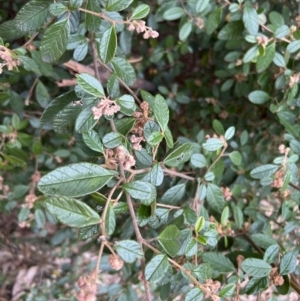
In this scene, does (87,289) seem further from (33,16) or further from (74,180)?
(33,16)

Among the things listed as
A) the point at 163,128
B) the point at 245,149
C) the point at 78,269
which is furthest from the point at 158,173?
the point at 78,269

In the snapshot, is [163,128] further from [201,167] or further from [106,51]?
[201,167]

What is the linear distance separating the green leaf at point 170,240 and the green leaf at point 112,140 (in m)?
0.18

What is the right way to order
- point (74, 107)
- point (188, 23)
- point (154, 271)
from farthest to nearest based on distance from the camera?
point (188, 23) → point (74, 107) → point (154, 271)

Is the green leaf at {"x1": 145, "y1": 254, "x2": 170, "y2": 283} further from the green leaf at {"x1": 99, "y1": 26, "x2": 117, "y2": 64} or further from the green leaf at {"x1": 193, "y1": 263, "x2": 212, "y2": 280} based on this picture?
the green leaf at {"x1": 99, "y1": 26, "x2": 117, "y2": 64}

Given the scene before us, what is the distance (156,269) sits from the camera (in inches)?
28.1

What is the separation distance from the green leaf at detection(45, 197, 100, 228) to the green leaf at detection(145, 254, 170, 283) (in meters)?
0.17

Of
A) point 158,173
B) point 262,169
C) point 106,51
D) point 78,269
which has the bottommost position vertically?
point 78,269

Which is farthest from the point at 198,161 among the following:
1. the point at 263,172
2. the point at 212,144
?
the point at 263,172

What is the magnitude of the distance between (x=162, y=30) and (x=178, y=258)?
3.00ft

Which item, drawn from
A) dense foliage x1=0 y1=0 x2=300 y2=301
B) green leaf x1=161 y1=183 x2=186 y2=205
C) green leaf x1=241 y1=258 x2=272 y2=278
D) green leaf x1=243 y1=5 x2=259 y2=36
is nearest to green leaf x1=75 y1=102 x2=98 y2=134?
dense foliage x1=0 y1=0 x2=300 y2=301

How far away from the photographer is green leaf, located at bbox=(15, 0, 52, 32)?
81 cm

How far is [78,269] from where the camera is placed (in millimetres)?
1951

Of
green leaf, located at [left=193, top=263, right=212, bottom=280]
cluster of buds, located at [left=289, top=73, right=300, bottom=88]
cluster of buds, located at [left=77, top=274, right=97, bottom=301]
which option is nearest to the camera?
cluster of buds, located at [left=77, top=274, right=97, bottom=301]
